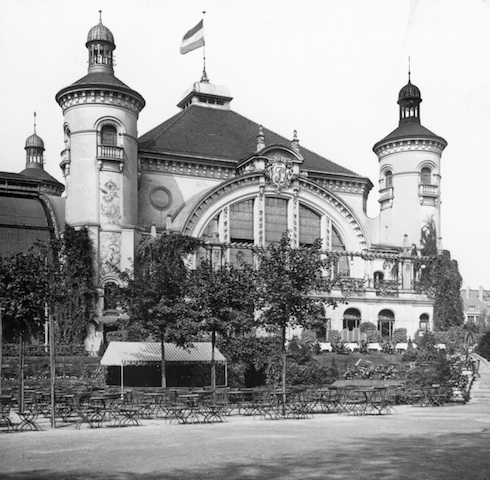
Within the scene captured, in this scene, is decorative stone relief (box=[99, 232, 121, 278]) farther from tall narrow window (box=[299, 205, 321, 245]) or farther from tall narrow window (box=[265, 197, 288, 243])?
tall narrow window (box=[299, 205, 321, 245])

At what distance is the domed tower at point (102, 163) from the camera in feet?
169

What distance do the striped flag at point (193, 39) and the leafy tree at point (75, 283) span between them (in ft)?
57.1

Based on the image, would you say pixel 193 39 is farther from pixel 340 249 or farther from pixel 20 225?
pixel 340 249

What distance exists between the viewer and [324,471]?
14.5 metres

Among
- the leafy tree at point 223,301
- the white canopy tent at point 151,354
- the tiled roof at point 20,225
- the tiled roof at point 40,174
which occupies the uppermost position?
the tiled roof at point 40,174

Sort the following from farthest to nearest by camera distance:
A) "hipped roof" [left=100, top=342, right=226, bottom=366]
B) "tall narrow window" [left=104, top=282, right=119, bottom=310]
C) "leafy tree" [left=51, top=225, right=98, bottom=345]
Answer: "tall narrow window" [left=104, top=282, right=119, bottom=310] → "leafy tree" [left=51, top=225, right=98, bottom=345] → "hipped roof" [left=100, top=342, right=226, bottom=366]

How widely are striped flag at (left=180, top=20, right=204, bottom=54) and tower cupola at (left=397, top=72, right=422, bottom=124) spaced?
1916 centimetres

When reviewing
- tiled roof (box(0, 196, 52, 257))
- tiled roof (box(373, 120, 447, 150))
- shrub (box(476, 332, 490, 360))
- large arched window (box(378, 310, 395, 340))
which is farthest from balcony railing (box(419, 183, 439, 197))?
tiled roof (box(0, 196, 52, 257))

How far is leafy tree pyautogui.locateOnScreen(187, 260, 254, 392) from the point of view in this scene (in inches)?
1286

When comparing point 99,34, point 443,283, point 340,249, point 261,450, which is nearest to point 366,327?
point 340,249

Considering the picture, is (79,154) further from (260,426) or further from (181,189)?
(260,426)

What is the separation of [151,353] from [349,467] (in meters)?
22.0

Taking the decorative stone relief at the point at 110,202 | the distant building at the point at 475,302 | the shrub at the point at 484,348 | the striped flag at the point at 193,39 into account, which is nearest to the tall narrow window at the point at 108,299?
the decorative stone relief at the point at 110,202

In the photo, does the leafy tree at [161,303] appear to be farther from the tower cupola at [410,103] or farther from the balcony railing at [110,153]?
the tower cupola at [410,103]
